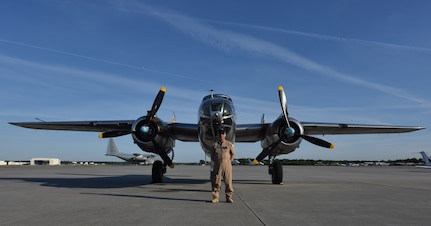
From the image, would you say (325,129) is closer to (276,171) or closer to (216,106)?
(276,171)

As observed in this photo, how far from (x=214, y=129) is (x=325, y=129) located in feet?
27.7

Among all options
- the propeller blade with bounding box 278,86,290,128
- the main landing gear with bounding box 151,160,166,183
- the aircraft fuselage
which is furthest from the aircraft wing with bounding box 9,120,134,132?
the propeller blade with bounding box 278,86,290,128

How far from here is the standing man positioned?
939 cm

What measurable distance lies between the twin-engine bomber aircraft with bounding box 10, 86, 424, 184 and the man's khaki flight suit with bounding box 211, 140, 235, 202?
2.93 meters

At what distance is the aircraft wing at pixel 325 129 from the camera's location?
1716 cm

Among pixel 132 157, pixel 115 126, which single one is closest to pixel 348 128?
pixel 115 126

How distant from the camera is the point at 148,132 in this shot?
1502cm

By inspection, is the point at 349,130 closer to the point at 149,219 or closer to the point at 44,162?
the point at 149,219

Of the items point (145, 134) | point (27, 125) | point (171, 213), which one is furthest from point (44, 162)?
point (171, 213)

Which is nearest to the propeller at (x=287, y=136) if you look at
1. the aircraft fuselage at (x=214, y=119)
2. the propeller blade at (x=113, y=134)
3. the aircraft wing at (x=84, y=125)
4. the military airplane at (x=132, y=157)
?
the aircraft fuselage at (x=214, y=119)

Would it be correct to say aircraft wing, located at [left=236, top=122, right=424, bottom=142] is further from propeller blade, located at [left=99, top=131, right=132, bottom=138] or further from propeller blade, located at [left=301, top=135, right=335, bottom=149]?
propeller blade, located at [left=99, top=131, right=132, bottom=138]

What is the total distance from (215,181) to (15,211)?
5037 millimetres

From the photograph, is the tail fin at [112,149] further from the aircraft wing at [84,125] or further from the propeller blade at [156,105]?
the propeller blade at [156,105]

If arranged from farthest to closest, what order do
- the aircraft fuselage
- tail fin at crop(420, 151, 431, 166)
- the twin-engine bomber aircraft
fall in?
tail fin at crop(420, 151, 431, 166) < the twin-engine bomber aircraft < the aircraft fuselage
